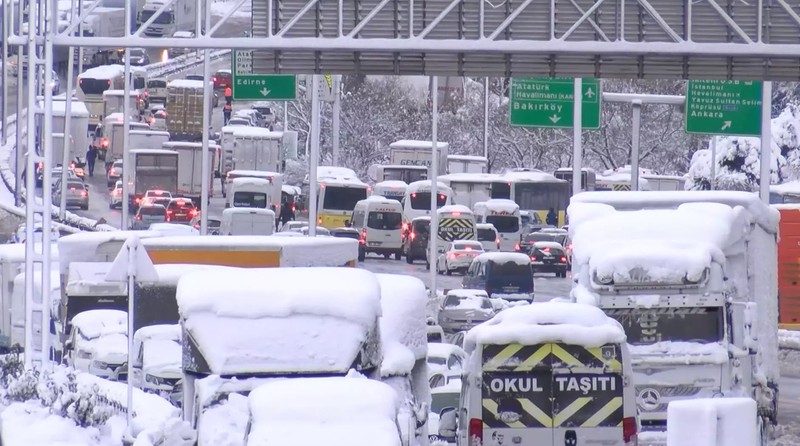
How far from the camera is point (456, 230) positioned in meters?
56.0

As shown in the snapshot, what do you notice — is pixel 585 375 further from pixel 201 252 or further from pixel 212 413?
pixel 201 252

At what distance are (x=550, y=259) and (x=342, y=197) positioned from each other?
10722 millimetres

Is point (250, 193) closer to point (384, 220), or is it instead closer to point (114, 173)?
point (384, 220)

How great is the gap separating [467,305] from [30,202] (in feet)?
52.5

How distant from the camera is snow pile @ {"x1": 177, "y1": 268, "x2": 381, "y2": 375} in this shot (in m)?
12.9

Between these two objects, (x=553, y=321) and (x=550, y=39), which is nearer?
(x=553, y=321)

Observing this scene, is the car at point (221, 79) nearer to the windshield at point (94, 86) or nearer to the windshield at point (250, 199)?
the windshield at point (94, 86)

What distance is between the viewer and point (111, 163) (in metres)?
78.3

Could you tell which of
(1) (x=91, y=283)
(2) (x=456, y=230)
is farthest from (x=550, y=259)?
(1) (x=91, y=283)

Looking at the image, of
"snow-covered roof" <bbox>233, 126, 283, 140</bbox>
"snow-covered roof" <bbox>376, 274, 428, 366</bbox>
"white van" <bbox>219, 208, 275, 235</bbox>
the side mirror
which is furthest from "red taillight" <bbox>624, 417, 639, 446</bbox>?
"snow-covered roof" <bbox>233, 126, 283, 140</bbox>

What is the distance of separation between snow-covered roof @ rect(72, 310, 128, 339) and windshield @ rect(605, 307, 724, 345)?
7579 millimetres

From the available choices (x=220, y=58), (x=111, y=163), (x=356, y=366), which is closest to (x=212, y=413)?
(x=356, y=366)

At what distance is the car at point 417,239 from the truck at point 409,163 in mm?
14399

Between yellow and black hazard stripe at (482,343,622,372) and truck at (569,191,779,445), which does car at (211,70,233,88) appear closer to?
truck at (569,191,779,445)
